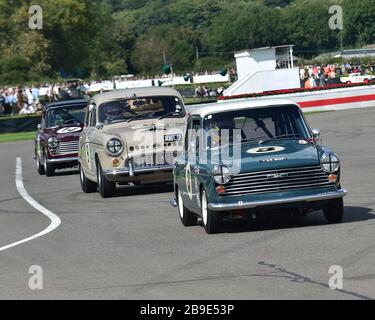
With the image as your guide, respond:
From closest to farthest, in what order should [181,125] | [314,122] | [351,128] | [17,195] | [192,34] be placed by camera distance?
1. [181,125]
2. [17,195]
3. [351,128]
4. [314,122]
5. [192,34]

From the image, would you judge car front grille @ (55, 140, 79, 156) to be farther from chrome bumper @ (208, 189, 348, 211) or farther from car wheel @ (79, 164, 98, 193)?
chrome bumper @ (208, 189, 348, 211)

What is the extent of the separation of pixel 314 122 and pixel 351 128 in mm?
5377

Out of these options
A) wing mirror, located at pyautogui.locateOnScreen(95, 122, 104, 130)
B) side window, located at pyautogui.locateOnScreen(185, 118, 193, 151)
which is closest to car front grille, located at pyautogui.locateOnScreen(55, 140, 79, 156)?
wing mirror, located at pyautogui.locateOnScreen(95, 122, 104, 130)

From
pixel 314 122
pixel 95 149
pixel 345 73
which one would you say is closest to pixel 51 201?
pixel 95 149

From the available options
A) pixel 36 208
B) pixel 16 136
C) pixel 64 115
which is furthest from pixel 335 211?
pixel 16 136

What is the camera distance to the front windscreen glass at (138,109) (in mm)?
18578

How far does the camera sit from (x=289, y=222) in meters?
13.1

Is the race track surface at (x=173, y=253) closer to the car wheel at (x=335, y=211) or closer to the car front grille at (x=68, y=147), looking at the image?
the car wheel at (x=335, y=211)

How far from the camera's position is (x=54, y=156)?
24094mm

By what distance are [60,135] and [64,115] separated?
2.20 feet

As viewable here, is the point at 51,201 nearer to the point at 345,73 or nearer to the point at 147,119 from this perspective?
the point at 147,119

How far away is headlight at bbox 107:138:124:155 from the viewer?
17.7 metres

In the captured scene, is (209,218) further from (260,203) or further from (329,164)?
(329,164)

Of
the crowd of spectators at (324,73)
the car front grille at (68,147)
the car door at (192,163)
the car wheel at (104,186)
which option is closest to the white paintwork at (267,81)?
the crowd of spectators at (324,73)
